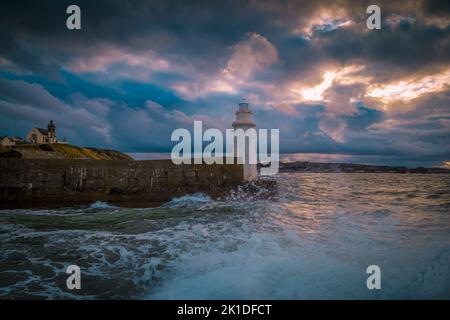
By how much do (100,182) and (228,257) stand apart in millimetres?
8005

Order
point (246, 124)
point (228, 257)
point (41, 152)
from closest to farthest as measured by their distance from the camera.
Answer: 1. point (228, 257)
2. point (246, 124)
3. point (41, 152)

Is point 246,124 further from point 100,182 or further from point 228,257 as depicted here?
point 228,257

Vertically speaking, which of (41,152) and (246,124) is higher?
(246,124)

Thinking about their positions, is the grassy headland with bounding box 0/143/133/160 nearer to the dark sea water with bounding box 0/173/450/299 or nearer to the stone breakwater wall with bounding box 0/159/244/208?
the stone breakwater wall with bounding box 0/159/244/208

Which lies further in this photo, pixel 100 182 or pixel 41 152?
pixel 41 152

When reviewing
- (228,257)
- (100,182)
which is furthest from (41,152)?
(228,257)

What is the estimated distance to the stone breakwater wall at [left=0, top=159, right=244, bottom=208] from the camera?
961 cm

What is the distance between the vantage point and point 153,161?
10.9m

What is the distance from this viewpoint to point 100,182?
1023cm

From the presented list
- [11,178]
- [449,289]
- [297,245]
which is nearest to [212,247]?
[297,245]

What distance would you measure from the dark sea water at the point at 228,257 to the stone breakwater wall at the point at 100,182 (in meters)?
3.19

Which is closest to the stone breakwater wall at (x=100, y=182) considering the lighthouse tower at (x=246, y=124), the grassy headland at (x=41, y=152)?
the lighthouse tower at (x=246, y=124)

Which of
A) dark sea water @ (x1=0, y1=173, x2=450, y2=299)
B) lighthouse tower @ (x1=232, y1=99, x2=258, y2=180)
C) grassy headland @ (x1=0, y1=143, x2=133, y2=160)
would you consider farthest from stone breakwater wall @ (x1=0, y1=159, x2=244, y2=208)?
grassy headland @ (x1=0, y1=143, x2=133, y2=160)

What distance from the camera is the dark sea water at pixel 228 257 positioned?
10.4ft
